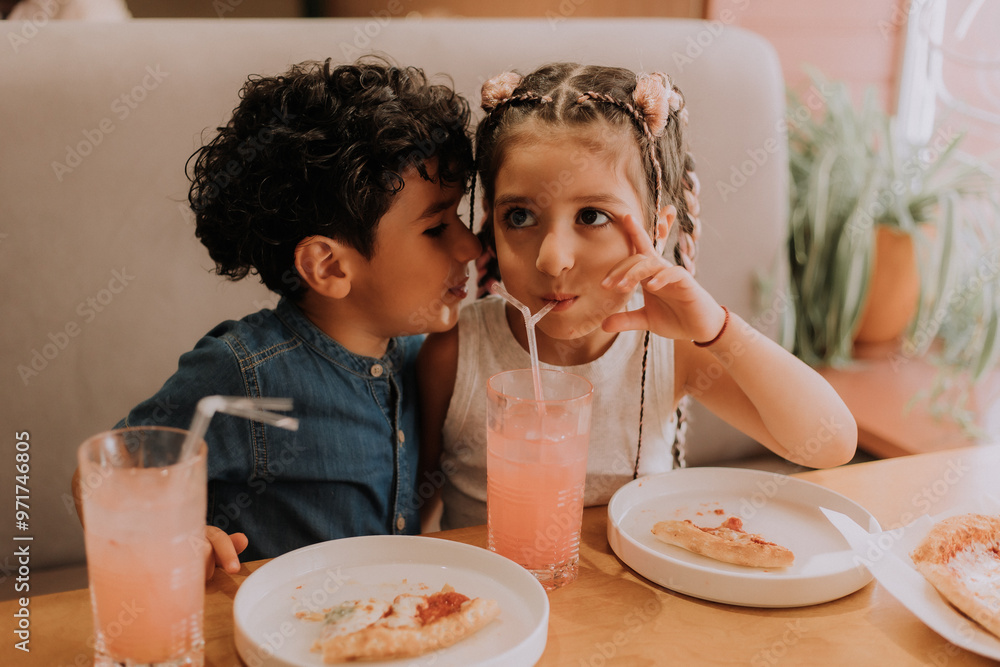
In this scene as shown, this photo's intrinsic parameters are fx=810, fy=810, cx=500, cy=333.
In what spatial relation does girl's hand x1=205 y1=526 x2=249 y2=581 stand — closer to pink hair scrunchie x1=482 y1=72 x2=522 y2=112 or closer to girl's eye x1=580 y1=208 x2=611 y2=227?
girl's eye x1=580 y1=208 x2=611 y2=227

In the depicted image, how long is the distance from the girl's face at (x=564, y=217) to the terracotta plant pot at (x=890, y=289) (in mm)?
1527

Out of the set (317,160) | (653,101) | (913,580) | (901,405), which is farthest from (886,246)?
(317,160)

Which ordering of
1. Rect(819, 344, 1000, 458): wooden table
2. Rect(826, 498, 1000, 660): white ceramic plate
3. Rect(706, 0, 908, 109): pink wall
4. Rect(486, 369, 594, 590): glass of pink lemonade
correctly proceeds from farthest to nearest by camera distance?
Rect(706, 0, 908, 109): pink wall → Rect(819, 344, 1000, 458): wooden table → Rect(486, 369, 594, 590): glass of pink lemonade → Rect(826, 498, 1000, 660): white ceramic plate

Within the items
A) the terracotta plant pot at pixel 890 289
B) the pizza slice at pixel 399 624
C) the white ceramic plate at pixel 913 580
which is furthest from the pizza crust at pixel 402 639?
the terracotta plant pot at pixel 890 289

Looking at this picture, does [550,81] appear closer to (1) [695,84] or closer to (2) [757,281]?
(1) [695,84]

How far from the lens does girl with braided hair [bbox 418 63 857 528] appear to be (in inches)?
44.7

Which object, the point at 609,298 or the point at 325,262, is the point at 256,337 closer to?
the point at 325,262

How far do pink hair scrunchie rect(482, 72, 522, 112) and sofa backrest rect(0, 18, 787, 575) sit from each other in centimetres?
50

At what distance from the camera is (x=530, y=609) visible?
82 cm

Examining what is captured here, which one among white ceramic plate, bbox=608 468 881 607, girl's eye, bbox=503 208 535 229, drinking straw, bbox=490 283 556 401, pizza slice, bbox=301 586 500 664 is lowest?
white ceramic plate, bbox=608 468 881 607

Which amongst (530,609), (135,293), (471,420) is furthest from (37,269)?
(530,609)

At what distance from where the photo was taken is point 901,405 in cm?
219

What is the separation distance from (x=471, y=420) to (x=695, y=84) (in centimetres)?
102

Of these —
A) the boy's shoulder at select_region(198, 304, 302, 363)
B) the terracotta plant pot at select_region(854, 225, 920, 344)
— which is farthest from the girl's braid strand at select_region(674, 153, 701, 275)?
the terracotta plant pot at select_region(854, 225, 920, 344)
